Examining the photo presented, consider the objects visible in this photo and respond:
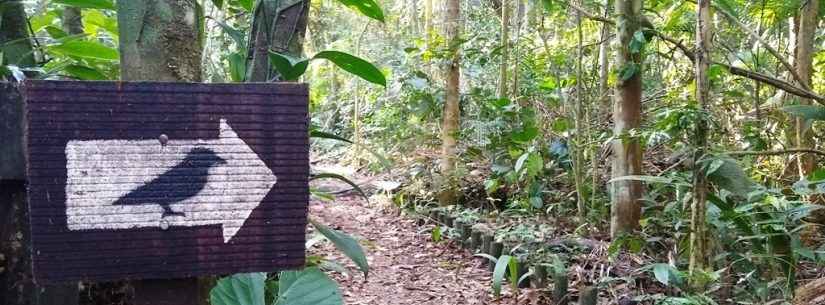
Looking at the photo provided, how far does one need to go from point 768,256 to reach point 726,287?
0.20 m

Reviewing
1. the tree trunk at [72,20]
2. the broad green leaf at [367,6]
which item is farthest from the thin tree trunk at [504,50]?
the broad green leaf at [367,6]

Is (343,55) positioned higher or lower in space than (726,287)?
higher

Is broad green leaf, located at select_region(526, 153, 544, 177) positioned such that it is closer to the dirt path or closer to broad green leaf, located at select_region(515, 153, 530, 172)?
broad green leaf, located at select_region(515, 153, 530, 172)

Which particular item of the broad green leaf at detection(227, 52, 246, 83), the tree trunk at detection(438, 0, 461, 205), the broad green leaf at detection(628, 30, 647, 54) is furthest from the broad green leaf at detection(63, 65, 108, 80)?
the tree trunk at detection(438, 0, 461, 205)

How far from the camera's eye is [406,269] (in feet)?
13.1

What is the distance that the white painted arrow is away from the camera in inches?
41.0

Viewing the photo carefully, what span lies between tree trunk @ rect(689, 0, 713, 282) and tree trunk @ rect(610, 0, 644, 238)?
2.75 ft

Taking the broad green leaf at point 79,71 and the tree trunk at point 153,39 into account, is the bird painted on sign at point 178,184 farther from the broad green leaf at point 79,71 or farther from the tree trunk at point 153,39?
the broad green leaf at point 79,71

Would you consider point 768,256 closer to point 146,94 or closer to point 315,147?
point 146,94

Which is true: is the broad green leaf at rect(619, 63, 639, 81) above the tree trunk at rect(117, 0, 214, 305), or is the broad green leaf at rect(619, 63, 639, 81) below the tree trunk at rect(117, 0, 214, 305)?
above

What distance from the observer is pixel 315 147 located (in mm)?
10414

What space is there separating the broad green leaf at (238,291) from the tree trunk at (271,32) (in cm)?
58

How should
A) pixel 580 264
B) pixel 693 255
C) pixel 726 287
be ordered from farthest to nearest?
pixel 580 264, pixel 726 287, pixel 693 255

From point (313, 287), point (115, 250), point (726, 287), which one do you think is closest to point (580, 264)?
point (726, 287)
